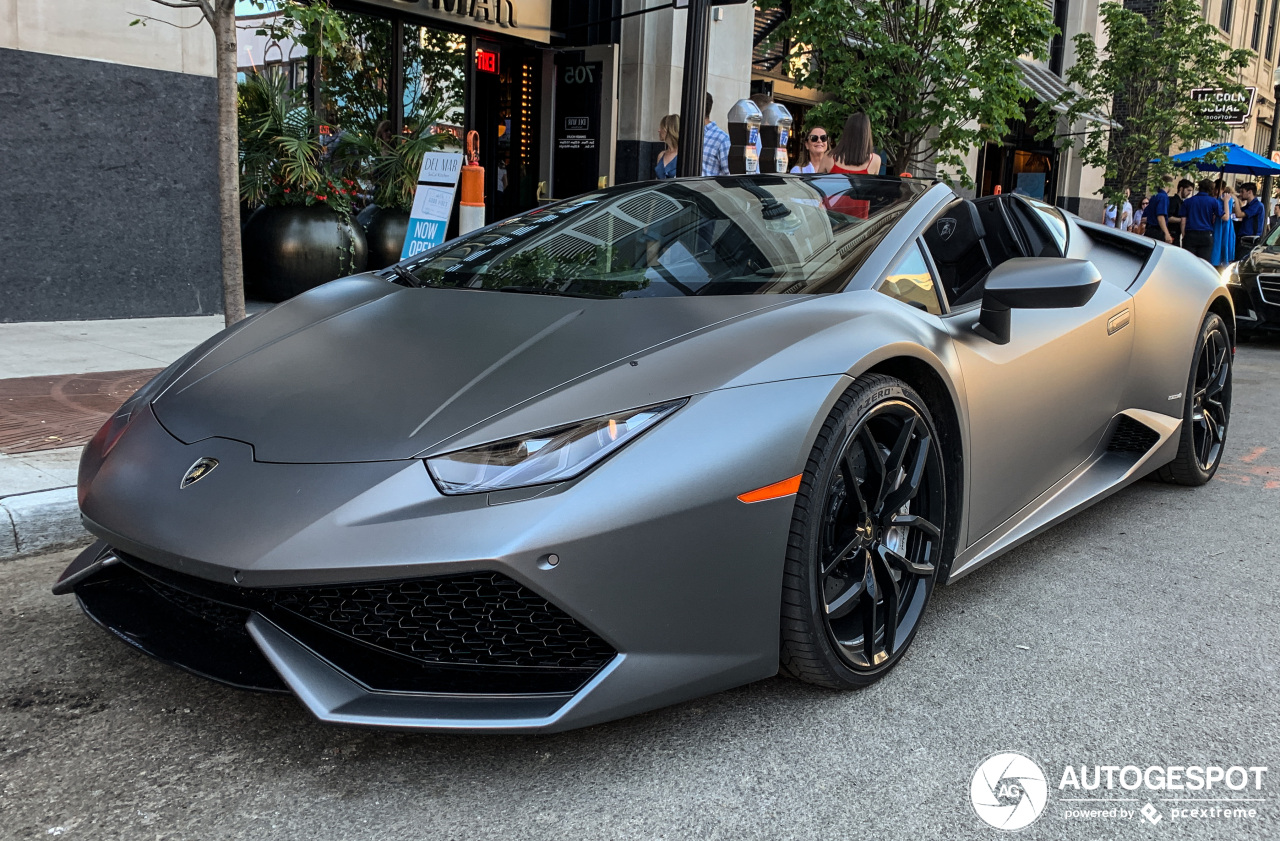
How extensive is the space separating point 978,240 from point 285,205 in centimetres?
672

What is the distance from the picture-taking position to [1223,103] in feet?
52.9

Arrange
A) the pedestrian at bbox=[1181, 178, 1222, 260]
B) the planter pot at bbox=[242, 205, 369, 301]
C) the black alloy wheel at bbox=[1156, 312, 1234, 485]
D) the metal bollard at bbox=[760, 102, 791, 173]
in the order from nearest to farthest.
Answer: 1. the black alloy wheel at bbox=[1156, 312, 1234, 485]
2. the metal bollard at bbox=[760, 102, 791, 173]
3. the planter pot at bbox=[242, 205, 369, 301]
4. the pedestrian at bbox=[1181, 178, 1222, 260]

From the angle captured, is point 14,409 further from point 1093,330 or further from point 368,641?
point 1093,330

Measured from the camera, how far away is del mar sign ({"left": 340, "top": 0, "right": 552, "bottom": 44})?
34.2 ft

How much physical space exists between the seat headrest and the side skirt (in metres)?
0.77

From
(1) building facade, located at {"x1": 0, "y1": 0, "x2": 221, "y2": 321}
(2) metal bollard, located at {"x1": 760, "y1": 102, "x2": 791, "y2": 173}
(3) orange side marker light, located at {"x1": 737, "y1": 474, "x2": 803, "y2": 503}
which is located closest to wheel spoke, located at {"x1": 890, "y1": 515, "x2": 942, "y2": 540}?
(3) orange side marker light, located at {"x1": 737, "y1": 474, "x2": 803, "y2": 503}

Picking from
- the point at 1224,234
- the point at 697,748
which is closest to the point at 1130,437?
the point at 697,748

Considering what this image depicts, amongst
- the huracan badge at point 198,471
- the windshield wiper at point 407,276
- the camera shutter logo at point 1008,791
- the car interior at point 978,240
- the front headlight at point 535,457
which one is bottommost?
the camera shutter logo at point 1008,791

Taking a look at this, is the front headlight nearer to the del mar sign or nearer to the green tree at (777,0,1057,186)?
the green tree at (777,0,1057,186)

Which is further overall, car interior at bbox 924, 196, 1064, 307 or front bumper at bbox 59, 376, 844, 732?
car interior at bbox 924, 196, 1064, 307

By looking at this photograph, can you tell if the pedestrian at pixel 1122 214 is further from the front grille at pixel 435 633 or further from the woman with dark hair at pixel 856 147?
the front grille at pixel 435 633

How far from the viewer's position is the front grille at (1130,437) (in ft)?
11.8

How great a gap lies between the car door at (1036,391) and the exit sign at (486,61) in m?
9.32

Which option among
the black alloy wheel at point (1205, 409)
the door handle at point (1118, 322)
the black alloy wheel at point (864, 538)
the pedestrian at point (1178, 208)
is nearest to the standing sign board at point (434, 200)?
the door handle at point (1118, 322)
